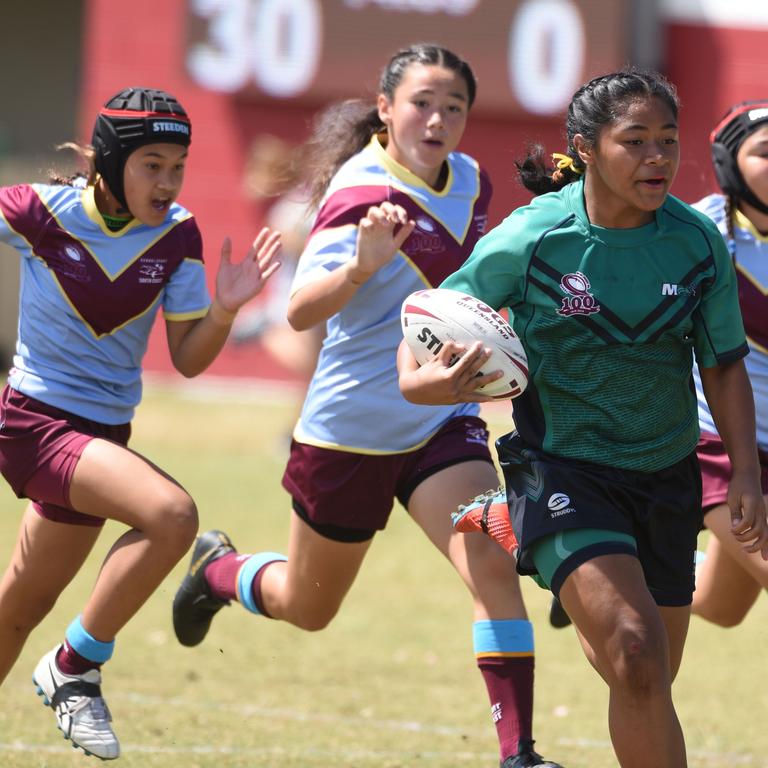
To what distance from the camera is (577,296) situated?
13.1 ft

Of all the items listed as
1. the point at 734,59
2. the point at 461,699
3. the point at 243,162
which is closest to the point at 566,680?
the point at 461,699

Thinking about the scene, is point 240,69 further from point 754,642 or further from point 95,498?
point 95,498

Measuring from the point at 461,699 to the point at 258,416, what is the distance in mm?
7612

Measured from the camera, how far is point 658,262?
13.2 ft

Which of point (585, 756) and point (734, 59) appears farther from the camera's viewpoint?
point (734, 59)

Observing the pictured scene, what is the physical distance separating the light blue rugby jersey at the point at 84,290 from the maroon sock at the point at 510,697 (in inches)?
58.7

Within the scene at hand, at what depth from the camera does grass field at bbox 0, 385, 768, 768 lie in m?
5.52

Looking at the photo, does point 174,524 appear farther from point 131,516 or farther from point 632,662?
point 632,662

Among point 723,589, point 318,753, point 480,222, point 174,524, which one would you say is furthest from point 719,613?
point 174,524

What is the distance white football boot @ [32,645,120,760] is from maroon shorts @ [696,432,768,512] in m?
2.09

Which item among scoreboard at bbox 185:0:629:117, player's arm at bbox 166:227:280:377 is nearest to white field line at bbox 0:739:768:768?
player's arm at bbox 166:227:280:377

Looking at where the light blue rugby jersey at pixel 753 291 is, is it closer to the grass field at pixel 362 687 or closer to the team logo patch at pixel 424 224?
the team logo patch at pixel 424 224

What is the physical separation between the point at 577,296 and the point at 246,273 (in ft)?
4.59

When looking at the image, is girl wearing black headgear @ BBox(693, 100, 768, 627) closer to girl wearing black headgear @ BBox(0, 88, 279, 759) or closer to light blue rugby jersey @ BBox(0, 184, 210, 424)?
girl wearing black headgear @ BBox(0, 88, 279, 759)
